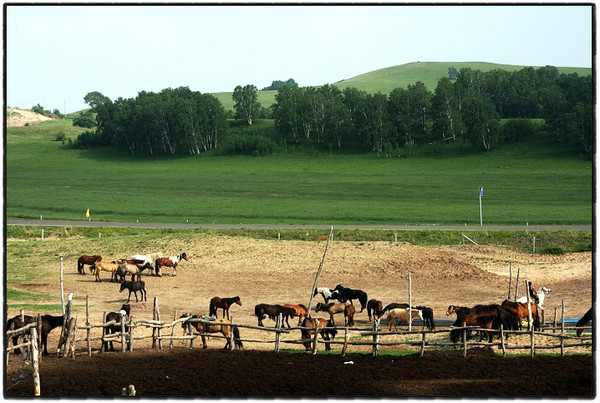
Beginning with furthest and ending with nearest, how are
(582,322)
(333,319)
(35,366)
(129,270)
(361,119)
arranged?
1. (361,119)
2. (129,270)
3. (333,319)
4. (582,322)
5. (35,366)

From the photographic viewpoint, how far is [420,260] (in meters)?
45.1

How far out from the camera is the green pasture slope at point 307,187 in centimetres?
7006

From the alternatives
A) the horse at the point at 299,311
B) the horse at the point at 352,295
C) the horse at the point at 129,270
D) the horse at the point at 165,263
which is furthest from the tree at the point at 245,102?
the horse at the point at 299,311

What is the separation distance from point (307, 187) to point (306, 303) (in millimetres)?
53761

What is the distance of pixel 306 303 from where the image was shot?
3728cm

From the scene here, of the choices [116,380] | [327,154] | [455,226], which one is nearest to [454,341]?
[116,380]

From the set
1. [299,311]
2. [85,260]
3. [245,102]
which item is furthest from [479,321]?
[245,102]

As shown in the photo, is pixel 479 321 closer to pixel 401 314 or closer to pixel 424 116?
pixel 401 314

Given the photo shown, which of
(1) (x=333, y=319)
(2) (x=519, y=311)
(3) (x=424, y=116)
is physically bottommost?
(1) (x=333, y=319)

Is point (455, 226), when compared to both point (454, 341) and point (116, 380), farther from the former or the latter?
point (116, 380)

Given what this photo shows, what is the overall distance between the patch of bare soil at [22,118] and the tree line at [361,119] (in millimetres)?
46249

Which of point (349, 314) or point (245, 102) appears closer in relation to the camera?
point (349, 314)

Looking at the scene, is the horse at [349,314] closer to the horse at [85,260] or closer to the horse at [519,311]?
the horse at [519,311]

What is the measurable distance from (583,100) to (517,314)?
299 ft
